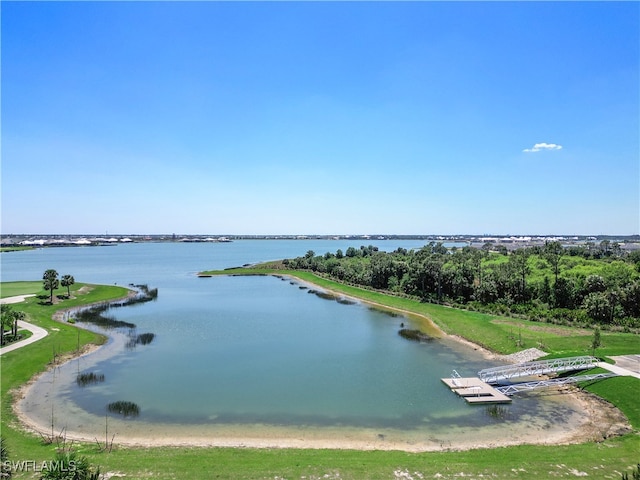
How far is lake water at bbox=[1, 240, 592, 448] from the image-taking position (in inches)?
1131

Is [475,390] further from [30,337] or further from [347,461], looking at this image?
[30,337]

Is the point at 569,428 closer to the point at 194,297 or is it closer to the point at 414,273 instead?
the point at 414,273

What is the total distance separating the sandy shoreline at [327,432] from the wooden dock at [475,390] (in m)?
2.87

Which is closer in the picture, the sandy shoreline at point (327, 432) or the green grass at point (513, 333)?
the sandy shoreline at point (327, 432)

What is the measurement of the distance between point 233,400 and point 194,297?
5521cm

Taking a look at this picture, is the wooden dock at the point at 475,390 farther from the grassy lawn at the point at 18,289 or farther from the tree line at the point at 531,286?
the grassy lawn at the point at 18,289

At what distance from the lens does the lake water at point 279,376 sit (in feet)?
94.2

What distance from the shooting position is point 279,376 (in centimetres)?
3716

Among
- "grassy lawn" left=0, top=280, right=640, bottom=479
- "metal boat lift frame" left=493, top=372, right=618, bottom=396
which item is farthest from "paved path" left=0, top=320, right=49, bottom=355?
"metal boat lift frame" left=493, top=372, right=618, bottom=396

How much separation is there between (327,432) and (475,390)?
13.7 m

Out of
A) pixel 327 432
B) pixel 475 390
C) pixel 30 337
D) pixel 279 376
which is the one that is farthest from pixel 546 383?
pixel 30 337

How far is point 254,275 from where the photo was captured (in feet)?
422

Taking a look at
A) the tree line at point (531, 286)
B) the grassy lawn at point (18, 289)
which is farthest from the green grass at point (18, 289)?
the tree line at point (531, 286)

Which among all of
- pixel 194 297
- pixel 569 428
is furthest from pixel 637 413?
pixel 194 297
